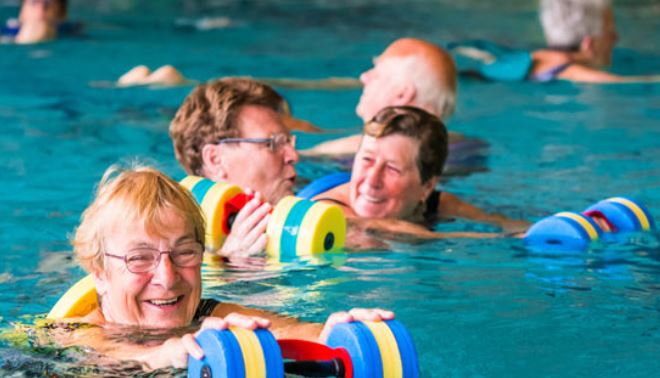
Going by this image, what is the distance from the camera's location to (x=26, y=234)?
6719 mm

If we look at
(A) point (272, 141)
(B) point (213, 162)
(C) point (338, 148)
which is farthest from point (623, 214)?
(C) point (338, 148)

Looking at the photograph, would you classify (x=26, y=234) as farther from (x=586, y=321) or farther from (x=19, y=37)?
(x=19, y=37)

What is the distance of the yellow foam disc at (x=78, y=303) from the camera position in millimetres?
4402

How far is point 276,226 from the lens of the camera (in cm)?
581

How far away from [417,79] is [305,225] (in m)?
2.41

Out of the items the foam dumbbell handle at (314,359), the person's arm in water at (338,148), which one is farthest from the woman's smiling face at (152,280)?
the person's arm in water at (338,148)

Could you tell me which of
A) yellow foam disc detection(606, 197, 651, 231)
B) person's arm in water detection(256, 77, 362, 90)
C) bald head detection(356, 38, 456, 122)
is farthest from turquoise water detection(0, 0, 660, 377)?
bald head detection(356, 38, 456, 122)

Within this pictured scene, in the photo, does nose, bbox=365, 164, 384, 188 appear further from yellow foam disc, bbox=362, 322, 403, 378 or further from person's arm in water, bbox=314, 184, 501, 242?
yellow foam disc, bbox=362, 322, 403, 378

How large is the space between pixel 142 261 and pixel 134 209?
0.18 metres

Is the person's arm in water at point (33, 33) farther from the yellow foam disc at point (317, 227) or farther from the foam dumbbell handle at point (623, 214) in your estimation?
the foam dumbbell handle at point (623, 214)

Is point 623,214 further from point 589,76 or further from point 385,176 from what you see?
point 589,76

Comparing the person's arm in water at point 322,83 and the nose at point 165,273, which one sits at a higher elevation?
the nose at point 165,273

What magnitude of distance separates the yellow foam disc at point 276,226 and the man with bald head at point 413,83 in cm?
214

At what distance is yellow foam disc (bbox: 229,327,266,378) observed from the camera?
134 inches
